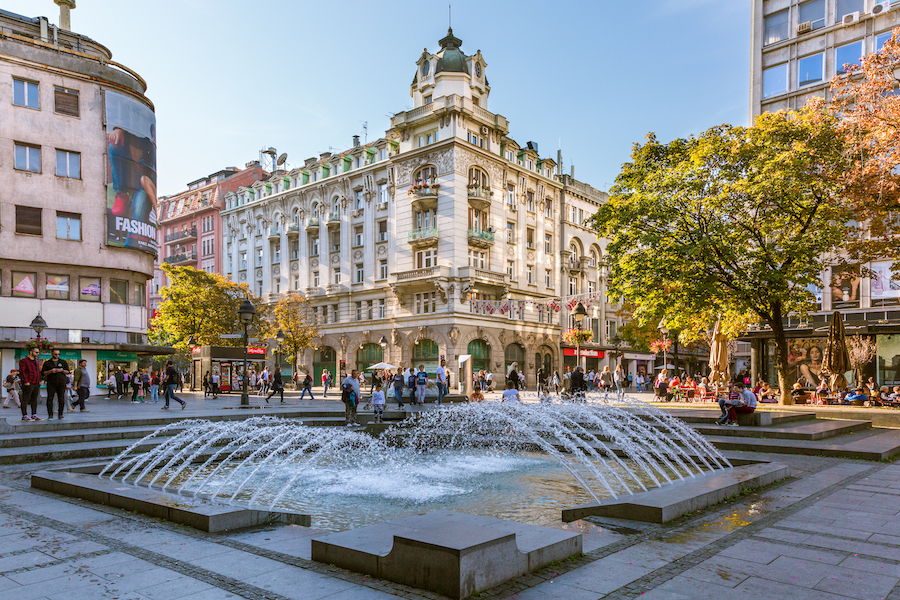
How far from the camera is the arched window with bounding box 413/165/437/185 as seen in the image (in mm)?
46688

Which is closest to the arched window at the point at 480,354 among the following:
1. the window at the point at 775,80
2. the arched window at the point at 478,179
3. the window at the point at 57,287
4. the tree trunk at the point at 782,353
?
the arched window at the point at 478,179

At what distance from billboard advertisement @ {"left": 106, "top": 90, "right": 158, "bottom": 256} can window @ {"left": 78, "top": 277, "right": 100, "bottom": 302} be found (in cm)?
227

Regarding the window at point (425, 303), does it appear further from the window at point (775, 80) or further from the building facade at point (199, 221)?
the building facade at point (199, 221)

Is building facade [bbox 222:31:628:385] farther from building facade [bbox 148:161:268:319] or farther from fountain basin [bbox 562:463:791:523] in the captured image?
fountain basin [bbox 562:463:791:523]

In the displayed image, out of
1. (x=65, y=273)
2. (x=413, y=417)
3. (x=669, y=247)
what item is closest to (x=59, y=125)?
(x=65, y=273)

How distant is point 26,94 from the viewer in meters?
31.9

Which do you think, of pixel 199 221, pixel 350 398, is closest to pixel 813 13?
pixel 350 398

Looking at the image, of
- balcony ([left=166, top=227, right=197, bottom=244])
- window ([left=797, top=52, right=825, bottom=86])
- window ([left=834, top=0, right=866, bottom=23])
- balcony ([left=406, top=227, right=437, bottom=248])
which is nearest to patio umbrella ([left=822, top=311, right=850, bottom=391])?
window ([left=797, top=52, right=825, bottom=86])

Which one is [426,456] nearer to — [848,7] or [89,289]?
[89,289]

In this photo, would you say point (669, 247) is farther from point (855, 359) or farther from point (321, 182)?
point (321, 182)

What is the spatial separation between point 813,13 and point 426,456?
3864cm

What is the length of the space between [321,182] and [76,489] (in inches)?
1959

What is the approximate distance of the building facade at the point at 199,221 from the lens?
70062 millimetres

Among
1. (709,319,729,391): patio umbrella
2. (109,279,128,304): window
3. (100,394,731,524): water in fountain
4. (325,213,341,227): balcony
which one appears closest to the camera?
(100,394,731,524): water in fountain
